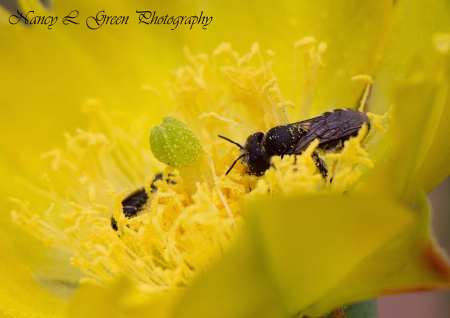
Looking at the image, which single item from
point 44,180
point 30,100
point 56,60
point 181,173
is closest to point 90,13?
point 56,60

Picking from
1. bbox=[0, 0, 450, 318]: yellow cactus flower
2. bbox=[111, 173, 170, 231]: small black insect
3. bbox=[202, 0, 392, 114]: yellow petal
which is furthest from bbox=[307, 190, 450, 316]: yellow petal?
bbox=[202, 0, 392, 114]: yellow petal

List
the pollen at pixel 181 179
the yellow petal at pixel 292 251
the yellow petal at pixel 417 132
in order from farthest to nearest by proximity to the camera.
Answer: the pollen at pixel 181 179
the yellow petal at pixel 417 132
the yellow petal at pixel 292 251

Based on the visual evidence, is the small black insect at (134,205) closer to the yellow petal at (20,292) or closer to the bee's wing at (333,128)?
the yellow petal at (20,292)

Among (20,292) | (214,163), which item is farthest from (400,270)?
(20,292)

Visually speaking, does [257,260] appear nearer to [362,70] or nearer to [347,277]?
[347,277]

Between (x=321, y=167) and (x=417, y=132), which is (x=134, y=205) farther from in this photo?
(x=417, y=132)

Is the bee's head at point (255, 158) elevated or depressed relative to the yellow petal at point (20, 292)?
elevated

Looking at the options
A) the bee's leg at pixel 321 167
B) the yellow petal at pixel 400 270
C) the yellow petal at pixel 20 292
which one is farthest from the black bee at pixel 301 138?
the yellow petal at pixel 20 292
